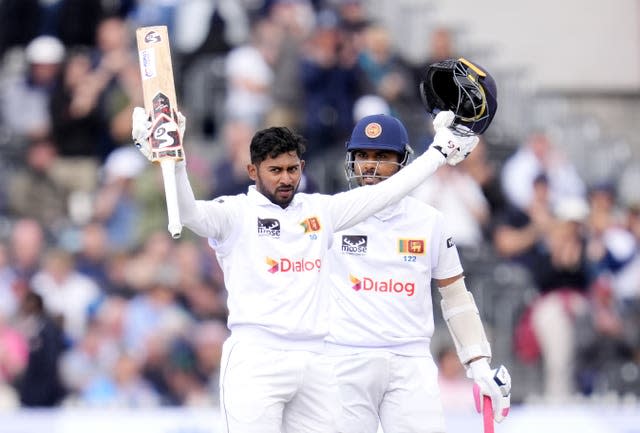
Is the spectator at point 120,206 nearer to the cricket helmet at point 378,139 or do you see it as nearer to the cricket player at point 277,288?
the cricket helmet at point 378,139

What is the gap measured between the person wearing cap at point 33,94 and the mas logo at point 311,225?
7.53m

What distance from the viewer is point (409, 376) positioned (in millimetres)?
9914

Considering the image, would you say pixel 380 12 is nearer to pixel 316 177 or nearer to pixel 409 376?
pixel 316 177

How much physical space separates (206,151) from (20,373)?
3157 mm

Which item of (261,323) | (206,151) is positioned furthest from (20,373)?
(261,323)

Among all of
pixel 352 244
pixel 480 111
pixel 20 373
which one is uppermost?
pixel 480 111

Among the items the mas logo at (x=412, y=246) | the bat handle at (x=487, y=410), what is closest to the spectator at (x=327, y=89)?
the mas logo at (x=412, y=246)

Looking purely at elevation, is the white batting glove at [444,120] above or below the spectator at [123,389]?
above

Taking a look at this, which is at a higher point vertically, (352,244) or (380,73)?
(380,73)

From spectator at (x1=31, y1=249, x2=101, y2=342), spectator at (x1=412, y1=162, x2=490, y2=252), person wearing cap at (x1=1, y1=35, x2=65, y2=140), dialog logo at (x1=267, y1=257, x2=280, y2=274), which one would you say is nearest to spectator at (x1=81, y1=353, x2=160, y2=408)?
spectator at (x1=31, y1=249, x2=101, y2=342)

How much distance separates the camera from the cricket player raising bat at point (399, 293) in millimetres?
9789

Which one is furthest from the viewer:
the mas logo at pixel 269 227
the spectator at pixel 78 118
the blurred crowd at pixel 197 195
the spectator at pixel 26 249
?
the spectator at pixel 78 118

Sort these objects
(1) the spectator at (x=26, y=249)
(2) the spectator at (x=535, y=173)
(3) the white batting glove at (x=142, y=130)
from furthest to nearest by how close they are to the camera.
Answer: (2) the spectator at (x=535, y=173)
(1) the spectator at (x=26, y=249)
(3) the white batting glove at (x=142, y=130)

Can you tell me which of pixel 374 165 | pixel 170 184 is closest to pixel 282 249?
pixel 170 184
